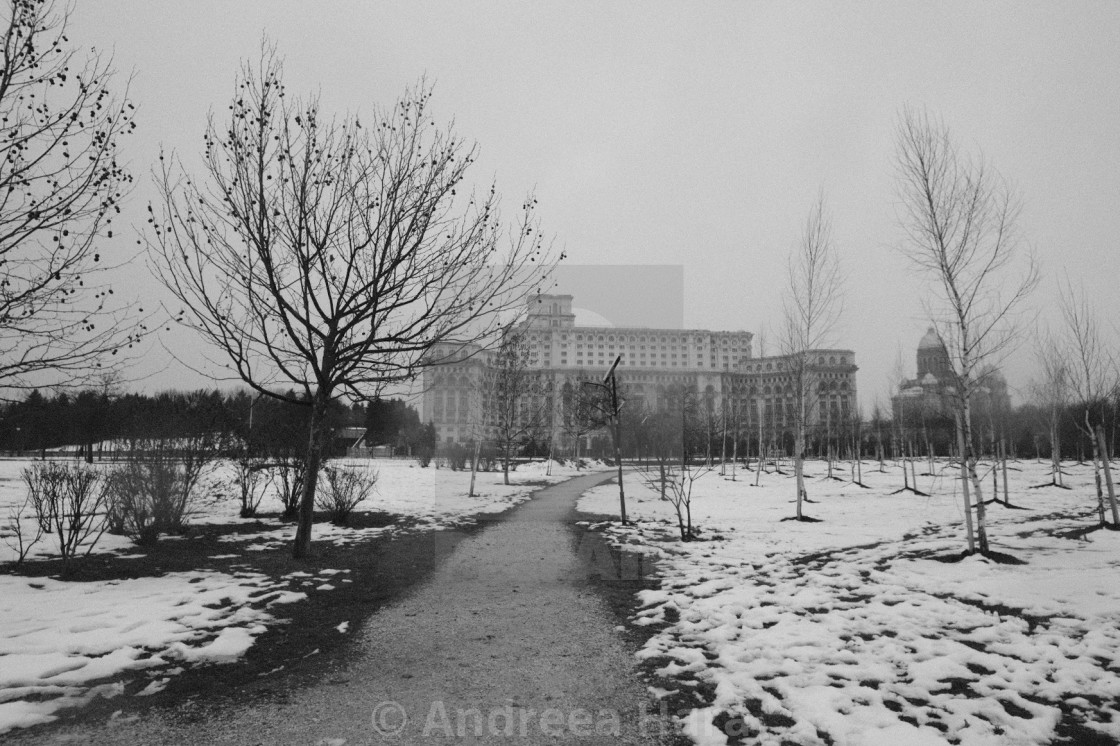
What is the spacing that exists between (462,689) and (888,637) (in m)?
4.00

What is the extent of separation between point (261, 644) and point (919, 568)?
8.61 meters

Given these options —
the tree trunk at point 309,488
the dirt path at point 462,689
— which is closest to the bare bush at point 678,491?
the dirt path at point 462,689

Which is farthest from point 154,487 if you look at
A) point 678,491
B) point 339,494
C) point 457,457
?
point 457,457

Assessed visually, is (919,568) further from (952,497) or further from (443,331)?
(952,497)

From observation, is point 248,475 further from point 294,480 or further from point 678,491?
point 678,491

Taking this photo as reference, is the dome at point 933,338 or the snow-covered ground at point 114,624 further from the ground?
the dome at point 933,338

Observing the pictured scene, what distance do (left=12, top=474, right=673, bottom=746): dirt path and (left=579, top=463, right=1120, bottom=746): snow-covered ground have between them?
1.66 feet

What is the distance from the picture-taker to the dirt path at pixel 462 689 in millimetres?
3451

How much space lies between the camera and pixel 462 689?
419 centimetres

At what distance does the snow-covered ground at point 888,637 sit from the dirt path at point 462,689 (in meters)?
0.50

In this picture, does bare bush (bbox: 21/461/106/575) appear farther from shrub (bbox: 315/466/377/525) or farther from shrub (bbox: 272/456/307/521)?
shrub (bbox: 315/466/377/525)

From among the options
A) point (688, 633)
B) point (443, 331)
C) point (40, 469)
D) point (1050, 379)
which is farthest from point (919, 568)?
point (1050, 379)

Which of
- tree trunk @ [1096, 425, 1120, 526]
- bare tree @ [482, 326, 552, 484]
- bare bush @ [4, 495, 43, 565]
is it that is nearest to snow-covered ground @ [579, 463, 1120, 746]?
tree trunk @ [1096, 425, 1120, 526]

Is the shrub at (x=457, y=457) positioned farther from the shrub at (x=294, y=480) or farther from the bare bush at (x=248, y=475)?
the shrub at (x=294, y=480)
